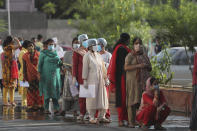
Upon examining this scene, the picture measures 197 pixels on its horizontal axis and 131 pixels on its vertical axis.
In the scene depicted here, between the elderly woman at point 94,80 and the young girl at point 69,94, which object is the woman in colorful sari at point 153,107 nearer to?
the elderly woman at point 94,80

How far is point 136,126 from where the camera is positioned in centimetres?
1360

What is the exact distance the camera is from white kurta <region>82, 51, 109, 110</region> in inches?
561

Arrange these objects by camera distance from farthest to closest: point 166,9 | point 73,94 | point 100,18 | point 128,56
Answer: point 100,18 < point 166,9 < point 73,94 < point 128,56

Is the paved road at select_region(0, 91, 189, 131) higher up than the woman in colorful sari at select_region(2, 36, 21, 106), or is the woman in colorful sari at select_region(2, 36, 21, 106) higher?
the woman in colorful sari at select_region(2, 36, 21, 106)

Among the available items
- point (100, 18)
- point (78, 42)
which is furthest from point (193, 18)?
point (100, 18)

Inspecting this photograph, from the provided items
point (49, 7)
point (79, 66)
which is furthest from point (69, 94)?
point (49, 7)

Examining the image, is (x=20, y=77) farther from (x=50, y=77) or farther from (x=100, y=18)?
(x=100, y=18)

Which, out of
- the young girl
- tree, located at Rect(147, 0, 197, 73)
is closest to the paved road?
the young girl

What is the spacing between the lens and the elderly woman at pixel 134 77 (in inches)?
525

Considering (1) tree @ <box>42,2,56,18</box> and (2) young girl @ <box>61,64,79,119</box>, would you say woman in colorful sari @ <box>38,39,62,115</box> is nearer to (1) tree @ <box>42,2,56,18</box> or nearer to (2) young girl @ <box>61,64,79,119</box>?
(2) young girl @ <box>61,64,79,119</box>

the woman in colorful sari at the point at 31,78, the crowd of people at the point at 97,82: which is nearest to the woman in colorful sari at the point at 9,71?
the crowd of people at the point at 97,82

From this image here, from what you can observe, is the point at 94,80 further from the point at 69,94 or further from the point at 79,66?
the point at 69,94

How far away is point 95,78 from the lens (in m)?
14.3

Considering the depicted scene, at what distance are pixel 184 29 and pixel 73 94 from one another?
127 inches
